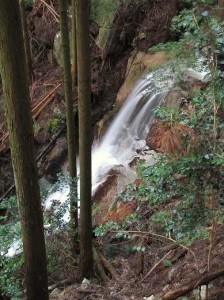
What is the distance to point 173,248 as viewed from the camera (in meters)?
5.24

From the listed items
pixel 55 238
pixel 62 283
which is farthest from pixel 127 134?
pixel 62 283

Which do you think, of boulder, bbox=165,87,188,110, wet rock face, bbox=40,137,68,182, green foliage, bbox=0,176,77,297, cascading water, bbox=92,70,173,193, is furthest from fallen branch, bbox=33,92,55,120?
green foliage, bbox=0,176,77,297

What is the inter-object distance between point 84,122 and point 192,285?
2.13 m

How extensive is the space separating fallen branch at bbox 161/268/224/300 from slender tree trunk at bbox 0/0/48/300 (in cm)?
107

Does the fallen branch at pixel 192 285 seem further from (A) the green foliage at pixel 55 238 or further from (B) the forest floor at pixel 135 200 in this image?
(A) the green foliage at pixel 55 238

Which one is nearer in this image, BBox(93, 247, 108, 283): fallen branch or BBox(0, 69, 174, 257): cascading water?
BBox(93, 247, 108, 283): fallen branch

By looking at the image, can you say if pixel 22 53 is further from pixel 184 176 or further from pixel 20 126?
pixel 184 176

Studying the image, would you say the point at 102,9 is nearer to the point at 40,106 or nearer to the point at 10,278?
the point at 40,106

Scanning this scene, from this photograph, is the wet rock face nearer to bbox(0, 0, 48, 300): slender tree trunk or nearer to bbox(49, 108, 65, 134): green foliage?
bbox(49, 108, 65, 134): green foliage

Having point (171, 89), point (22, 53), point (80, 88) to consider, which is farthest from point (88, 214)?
point (171, 89)

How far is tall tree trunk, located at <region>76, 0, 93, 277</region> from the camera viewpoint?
14.8 ft

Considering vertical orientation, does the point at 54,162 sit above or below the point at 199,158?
above

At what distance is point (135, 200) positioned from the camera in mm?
6957

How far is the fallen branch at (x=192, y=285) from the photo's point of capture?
3.49m
